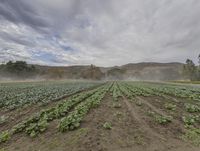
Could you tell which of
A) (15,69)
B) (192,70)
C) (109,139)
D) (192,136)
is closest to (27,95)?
(109,139)

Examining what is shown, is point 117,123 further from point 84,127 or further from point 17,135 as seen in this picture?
point 17,135

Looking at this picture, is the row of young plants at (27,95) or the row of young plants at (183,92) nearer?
the row of young plants at (27,95)

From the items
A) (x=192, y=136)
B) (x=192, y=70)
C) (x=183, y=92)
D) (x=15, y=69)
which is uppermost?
(x=15, y=69)

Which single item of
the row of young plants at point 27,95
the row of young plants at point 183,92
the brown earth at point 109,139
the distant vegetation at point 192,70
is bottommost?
the brown earth at point 109,139

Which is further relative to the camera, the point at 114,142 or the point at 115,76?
the point at 115,76

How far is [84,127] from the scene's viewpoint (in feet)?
19.8

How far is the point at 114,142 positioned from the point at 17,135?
144 inches

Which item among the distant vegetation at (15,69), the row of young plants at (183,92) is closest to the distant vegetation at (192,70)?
the row of young plants at (183,92)

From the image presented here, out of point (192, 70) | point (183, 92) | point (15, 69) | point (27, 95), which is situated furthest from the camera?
point (15, 69)

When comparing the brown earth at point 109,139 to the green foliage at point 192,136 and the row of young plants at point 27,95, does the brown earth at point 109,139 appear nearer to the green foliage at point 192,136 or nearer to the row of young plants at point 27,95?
the green foliage at point 192,136

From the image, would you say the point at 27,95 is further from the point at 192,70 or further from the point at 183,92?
the point at 192,70

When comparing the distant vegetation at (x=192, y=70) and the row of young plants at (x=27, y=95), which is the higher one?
the distant vegetation at (x=192, y=70)

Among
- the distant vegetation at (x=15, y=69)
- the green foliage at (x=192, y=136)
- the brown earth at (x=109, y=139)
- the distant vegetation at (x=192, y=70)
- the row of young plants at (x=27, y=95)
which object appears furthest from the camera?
the distant vegetation at (x=15, y=69)

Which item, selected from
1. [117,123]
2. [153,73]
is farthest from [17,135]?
[153,73]
